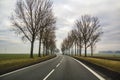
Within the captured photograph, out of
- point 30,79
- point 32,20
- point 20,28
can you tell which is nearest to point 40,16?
point 32,20

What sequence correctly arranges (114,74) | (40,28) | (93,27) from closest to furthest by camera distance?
(114,74)
(40,28)
(93,27)

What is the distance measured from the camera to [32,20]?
43688 mm

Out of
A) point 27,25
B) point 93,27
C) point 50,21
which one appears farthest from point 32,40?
point 93,27

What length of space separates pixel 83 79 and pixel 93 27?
54.1 m

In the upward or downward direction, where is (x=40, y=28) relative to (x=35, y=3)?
downward

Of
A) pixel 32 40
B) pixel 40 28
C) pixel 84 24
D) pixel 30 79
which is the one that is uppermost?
pixel 84 24

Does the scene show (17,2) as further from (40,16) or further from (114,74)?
(114,74)

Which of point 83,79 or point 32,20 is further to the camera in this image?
point 32,20

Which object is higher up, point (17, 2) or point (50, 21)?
point (17, 2)

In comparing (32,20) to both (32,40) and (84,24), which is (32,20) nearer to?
(32,40)

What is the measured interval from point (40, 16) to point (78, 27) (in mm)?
27703

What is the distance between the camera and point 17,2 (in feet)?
137

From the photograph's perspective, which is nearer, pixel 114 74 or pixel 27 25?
pixel 114 74

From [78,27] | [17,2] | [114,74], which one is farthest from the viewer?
[78,27]
